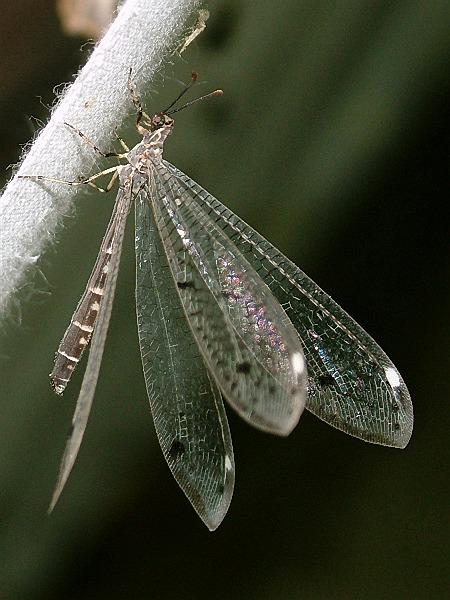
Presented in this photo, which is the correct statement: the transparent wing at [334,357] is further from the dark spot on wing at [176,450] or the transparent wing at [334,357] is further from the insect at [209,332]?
the dark spot on wing at [176,450]

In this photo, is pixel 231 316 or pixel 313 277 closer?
pixel 231 316

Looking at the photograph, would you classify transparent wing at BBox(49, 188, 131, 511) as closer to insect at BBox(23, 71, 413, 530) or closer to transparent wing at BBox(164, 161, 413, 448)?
insect at BBox(23, 71, 413, 530)

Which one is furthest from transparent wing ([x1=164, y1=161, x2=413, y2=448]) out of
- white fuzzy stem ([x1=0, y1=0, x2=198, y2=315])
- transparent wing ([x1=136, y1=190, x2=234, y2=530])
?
white fuzzy stem ([x1=0, y1=0, x2=198, y2=315])

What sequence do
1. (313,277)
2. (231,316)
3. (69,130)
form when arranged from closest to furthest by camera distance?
(69,130)
(231,316)
(313,277)

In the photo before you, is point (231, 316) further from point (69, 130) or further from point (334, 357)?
point (69, 130)

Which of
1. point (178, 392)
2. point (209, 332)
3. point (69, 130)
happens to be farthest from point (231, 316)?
point (69, 130)
